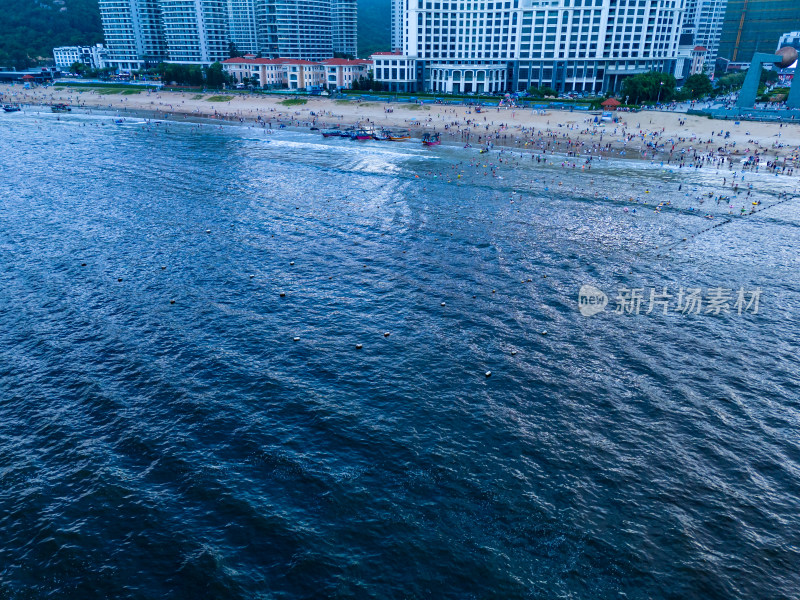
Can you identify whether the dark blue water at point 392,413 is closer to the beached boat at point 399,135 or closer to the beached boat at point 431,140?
the beached boat at point 431,140

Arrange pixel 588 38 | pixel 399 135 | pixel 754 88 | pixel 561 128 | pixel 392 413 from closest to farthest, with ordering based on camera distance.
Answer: pixel 392 413, pixel 561 128, pixel 754 88, pixel 399 135, pixel 588 38

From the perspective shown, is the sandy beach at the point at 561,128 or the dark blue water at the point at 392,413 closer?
the dark blue water at the point at 392,413

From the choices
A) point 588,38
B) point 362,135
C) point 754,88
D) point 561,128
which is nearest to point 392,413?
point 362,135

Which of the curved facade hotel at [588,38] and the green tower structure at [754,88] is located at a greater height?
the curved facade hotel at [588,38]

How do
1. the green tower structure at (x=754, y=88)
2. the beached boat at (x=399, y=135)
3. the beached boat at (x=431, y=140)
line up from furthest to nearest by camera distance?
1. the beached boat at (x=399, y=135)
2. the green tower structure at (x=754, y=88)
3. the beached boat at (x=431, y=140)

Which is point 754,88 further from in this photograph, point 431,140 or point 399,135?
point 399,135

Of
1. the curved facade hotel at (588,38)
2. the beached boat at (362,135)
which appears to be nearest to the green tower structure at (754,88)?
the curved facade hotel at (588,38)

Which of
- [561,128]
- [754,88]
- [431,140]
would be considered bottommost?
[431,140]

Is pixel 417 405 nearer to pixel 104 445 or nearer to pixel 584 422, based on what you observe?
pixel 584 422
